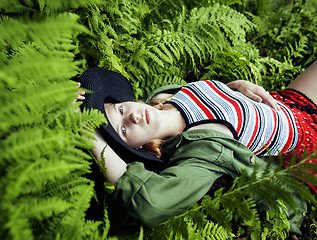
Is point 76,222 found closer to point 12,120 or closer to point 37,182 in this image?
point 37,182

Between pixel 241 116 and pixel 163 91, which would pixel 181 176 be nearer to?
pixel 241 116

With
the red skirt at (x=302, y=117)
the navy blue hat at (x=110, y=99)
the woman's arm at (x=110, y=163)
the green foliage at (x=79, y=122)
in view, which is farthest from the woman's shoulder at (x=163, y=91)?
the red skirt at (x=302, y=117)

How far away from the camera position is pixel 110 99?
1.88m

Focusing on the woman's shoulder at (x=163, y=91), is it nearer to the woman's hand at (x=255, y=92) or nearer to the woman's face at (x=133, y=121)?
the woman's face at (x=133, y=121)

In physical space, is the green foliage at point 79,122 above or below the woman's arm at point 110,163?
above

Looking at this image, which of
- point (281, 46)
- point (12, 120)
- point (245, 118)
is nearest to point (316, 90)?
point (245, 118)

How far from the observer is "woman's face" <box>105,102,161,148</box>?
1780mm

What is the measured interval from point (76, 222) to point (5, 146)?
38cm

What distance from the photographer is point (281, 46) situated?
13.3 feet

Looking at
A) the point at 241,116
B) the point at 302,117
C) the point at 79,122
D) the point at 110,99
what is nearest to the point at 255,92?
the point at 241,116

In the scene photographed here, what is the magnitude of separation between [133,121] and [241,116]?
109 cm

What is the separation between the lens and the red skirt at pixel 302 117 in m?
2.21

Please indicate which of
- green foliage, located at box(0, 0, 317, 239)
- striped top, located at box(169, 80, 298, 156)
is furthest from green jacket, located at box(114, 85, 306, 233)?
striped top, located at box(169, 80, 298, 156)

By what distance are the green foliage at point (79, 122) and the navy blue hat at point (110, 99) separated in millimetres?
179
